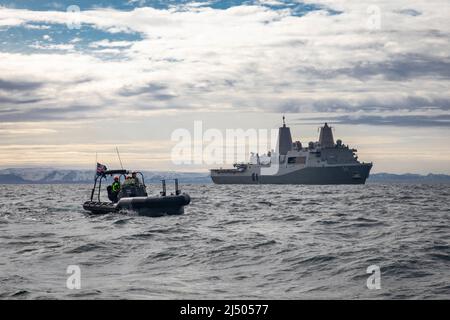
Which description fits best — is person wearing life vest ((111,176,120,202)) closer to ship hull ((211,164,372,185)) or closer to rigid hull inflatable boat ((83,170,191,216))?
rigid hull inflatable boat ((83,170,191,216))

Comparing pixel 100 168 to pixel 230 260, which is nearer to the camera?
pixel 230 260

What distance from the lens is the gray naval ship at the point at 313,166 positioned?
119250mm

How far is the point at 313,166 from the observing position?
119062mm

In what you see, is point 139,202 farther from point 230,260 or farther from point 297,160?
point 297,160

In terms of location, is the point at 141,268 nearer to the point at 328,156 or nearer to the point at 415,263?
the point at 415,263

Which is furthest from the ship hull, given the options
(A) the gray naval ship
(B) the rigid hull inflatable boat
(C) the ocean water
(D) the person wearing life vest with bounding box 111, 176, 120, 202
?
(C) the ocean water

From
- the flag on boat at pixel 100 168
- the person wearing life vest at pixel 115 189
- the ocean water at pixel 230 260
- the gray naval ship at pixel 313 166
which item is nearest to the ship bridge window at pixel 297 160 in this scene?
the gray naval ship at pixel 313 166

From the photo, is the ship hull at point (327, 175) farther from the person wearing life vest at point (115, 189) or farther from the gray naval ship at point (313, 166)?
the person wearing life vest at point (115, 189)

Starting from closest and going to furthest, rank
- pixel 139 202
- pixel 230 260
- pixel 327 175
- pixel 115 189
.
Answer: pixel 230 260, pixel 139 202, pixel 115 189, pixel 327 175

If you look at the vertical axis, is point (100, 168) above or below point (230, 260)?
above

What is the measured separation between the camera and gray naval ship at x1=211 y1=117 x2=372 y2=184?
119250mm

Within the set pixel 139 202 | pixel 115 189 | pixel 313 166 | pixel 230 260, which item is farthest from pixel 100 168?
pixel 313 166

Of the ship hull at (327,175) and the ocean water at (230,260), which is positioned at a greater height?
the ocean water at (230,260)

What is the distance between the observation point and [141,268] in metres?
14.7
